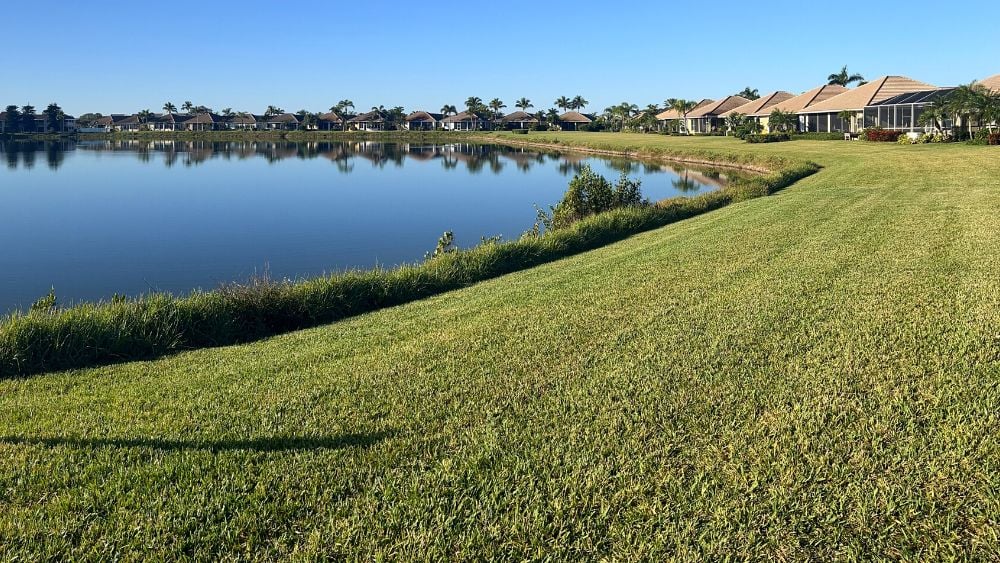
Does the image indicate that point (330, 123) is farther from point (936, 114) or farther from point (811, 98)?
point (936, 114)

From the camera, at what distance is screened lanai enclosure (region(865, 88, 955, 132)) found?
46.3 meters

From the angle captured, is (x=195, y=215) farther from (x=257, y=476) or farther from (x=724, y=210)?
(x=257, y=476)

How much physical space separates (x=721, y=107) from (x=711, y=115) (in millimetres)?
1943

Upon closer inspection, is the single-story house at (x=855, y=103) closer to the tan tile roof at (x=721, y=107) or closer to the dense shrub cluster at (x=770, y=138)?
the dense shrub cluster at (x=770, y=138)

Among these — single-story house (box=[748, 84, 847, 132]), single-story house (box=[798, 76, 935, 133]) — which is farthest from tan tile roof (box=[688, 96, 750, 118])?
single-story house (box=[798, 76, 935, 133])

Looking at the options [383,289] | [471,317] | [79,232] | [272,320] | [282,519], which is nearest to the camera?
[282,519]

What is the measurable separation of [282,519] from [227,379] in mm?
2877

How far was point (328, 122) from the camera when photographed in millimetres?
155000

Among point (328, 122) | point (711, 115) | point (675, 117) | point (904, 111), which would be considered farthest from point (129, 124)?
point (904, 111)

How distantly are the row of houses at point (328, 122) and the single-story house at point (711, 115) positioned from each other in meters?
51.6

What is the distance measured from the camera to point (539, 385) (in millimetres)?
5715

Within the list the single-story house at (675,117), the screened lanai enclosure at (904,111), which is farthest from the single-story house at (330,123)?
the screened lanai enclosure at (904,111)

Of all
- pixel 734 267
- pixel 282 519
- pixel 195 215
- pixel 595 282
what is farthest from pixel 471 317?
pixel 195 215

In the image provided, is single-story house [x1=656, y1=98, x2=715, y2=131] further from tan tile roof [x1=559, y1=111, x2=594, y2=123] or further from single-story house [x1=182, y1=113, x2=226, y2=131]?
single-story house [x1=182, y1=113, x2=226, y2=131]
